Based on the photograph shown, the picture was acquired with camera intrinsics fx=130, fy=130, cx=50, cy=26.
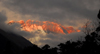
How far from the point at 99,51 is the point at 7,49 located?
3479 centimetres

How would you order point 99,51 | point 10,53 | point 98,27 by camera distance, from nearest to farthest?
point 98,27
point 99,51
point 10,53

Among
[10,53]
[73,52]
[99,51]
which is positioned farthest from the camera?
[73,52]

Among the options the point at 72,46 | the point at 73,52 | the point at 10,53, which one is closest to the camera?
the point at 10,53

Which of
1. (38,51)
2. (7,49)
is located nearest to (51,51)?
(38,51)

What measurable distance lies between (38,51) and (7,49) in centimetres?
2297

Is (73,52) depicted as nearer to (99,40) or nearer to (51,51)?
(51,51)

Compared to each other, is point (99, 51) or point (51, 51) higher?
point (51, 51)

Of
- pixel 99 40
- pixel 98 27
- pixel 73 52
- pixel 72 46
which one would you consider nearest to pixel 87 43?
pixel 99 40

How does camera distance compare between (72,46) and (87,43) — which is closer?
(87,43)

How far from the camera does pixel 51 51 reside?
97438mm

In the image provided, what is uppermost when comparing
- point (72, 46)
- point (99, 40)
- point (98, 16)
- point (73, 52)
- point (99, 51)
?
point (72, 46)

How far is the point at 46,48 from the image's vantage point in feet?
315

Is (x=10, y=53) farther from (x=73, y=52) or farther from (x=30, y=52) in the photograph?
(x=73, y=52)

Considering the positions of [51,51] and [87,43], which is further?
[51,51]
